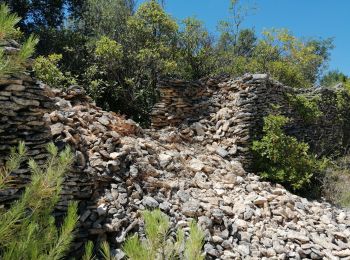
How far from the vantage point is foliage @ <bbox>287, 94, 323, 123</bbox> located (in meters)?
9.25

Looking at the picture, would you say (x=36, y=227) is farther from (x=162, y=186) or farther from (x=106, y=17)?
(x=106, y=17)

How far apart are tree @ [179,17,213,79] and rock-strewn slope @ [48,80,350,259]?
17.4ft

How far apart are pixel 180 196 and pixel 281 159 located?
2.98 m

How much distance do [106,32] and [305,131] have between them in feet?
25.4

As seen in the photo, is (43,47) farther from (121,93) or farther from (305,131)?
(305,131)

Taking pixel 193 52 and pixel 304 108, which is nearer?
pixel 304 108

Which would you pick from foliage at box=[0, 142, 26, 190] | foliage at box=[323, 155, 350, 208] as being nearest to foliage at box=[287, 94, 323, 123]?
foliage at box=[323, 155, 350, 208]

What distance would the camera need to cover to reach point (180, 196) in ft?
18.8

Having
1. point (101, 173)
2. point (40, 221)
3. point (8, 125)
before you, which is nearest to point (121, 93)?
point (101, 173)

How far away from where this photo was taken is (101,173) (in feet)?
17.1

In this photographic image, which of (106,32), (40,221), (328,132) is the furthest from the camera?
(106,32)

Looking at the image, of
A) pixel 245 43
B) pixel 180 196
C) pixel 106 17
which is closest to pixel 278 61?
pixel 245 43

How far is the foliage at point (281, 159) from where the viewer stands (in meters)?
7.64

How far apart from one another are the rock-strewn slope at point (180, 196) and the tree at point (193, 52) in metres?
5.29
